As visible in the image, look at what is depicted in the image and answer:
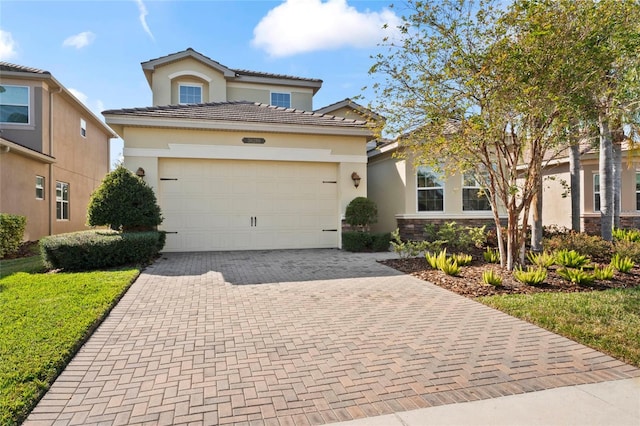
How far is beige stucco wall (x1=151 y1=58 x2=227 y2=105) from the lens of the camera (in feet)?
55.8

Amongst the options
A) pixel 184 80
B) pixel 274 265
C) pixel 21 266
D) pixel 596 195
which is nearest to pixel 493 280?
pixel 274 265

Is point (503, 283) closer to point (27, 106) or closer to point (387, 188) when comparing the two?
point (387, 188)

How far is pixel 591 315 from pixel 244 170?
950 centimetres

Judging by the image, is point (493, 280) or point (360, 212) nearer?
point (493, 280)

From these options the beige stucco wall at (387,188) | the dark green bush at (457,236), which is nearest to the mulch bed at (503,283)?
the dark green bush at (457,236)

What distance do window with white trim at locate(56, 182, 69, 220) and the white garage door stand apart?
705 cm

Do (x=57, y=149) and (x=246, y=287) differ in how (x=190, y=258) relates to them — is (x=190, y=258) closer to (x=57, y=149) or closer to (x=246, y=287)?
(x=246, y=287)

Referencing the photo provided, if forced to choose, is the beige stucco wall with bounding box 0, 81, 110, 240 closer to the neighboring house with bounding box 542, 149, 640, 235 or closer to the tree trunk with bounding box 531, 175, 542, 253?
the tree trunk with bounding box 531, 175, 542, 253

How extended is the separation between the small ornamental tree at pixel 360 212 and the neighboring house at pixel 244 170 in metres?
0.43

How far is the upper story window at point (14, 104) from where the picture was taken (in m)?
13.0

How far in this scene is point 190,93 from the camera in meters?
17.5

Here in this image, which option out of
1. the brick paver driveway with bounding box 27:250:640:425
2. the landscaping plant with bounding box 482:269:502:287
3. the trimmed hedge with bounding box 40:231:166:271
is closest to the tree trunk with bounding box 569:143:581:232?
the landscaping plant with bounding box 482:269:502:287

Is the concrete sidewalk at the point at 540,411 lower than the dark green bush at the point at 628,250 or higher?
lower

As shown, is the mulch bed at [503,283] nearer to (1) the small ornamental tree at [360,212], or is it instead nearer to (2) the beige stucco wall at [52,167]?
(1) the small ornamental tree at [360,212]
